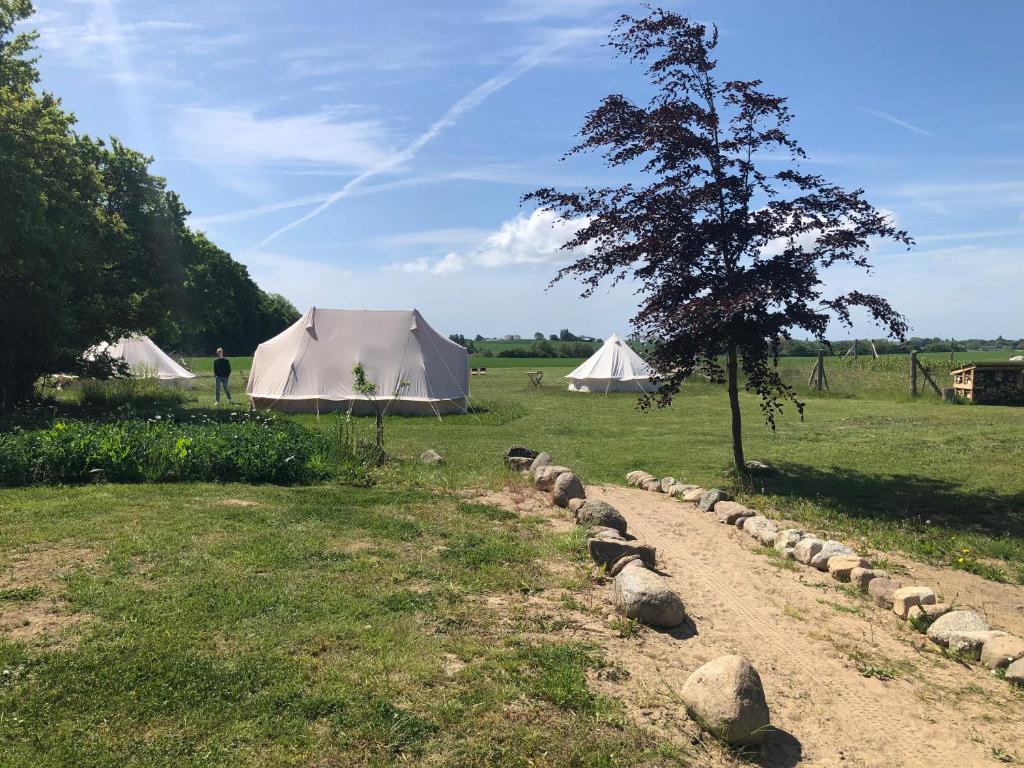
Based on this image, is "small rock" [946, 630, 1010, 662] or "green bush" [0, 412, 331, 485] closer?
"small rock" [946, 630, 1010, 662]

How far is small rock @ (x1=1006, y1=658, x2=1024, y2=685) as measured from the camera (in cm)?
408

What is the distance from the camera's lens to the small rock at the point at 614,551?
5703mm

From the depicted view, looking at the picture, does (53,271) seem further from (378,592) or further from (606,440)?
(378,592)

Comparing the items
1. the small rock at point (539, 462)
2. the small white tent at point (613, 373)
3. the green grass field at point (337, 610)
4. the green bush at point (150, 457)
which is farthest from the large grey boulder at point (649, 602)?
the small white tent at point (613, 373)

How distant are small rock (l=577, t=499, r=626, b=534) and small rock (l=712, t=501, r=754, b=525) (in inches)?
61.3

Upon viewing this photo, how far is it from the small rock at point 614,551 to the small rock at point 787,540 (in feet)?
5.52

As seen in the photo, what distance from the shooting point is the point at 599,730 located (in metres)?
3.28

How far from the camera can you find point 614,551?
18.8 ft

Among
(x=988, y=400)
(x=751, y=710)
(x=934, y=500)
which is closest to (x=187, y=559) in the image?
(x=751, y=710)

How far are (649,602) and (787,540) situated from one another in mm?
2782

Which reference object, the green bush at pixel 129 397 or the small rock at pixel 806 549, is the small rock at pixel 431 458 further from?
the green bush at pixel 129 397

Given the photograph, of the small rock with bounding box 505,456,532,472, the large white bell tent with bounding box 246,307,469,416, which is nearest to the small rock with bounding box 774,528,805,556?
the small rock with bounding box 505,456,532,472

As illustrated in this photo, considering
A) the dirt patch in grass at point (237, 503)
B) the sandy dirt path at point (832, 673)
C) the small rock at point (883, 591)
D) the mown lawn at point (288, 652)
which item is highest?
the dirt patch in grass at point (237, 503)

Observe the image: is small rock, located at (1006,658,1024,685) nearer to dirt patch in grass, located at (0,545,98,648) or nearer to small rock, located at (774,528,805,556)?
small rock, located at (774,528,805,556)
